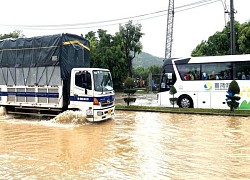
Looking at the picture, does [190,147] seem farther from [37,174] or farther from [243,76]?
[243,76]

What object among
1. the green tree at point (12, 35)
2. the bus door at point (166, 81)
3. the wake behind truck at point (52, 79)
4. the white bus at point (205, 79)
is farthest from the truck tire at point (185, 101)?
the green tree at point (12, 35)

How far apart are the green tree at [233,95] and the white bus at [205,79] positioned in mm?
1236

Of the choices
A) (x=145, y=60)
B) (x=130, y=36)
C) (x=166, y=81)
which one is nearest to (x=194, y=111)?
(x=166, y=81)

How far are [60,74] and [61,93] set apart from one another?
34.2 inches

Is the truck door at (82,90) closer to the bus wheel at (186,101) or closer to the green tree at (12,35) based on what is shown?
the bus wheel at (186,101)

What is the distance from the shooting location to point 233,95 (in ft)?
49.3

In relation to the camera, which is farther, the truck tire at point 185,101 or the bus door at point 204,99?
the truck tire at point 185,101

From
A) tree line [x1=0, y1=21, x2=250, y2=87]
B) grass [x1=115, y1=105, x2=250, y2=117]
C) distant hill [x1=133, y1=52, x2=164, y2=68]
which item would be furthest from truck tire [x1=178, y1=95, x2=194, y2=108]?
distant hill [x1=133, y1=52, x2=164, y2=68]

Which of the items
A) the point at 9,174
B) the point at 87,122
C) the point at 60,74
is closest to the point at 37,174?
the point at 9,174

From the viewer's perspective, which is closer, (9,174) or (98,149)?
(9,174)

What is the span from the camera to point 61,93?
1258cm

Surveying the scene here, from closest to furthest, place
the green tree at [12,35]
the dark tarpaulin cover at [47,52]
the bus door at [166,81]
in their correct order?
the dark tarpaulin cover at [47,52] < the bus door at [166,81] < the green tree at [12,35]

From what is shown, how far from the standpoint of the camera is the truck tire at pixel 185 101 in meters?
17.5

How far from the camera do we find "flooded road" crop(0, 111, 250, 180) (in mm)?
5996
